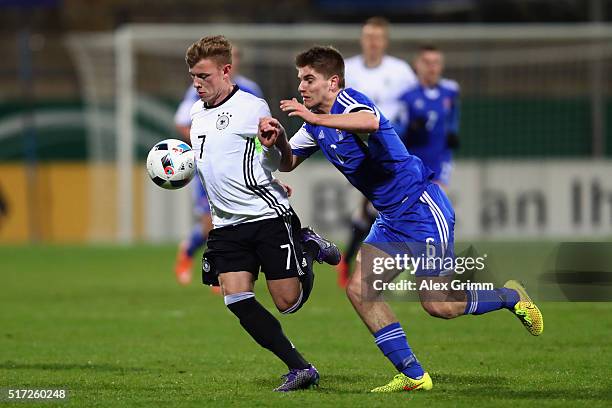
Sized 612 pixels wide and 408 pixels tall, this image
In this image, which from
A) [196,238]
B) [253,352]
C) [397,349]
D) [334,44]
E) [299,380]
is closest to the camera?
[397,349]

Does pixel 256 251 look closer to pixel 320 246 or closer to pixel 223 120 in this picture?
pixel 320 246

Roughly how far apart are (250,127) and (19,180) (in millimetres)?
14773

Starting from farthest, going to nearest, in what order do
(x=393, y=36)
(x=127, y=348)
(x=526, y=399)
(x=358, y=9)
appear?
(x=358, y=9), (x=393, y=36), (x=127, y=348), (x=526, y=399)

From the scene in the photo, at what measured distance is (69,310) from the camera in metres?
11.3

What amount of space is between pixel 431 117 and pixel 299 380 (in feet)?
23.1

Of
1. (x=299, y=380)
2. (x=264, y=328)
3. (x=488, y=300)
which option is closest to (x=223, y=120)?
(x=264, y=328)

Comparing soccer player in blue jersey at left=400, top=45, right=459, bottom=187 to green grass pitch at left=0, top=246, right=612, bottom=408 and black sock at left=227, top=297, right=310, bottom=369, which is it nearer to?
green grass pitch at left=0, top=246, right=612, bottom=408

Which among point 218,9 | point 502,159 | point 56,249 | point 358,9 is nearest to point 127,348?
point 56,249

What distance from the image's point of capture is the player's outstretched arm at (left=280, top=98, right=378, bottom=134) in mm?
6152

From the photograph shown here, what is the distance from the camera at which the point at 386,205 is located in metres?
6.83

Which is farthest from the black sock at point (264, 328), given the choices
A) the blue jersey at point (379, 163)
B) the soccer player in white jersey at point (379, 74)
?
the soccer player in white jersey at point (379, 74)

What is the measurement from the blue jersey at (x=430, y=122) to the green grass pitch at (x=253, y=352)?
1.84 m

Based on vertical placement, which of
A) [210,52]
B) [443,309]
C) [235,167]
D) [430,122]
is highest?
[210,52]

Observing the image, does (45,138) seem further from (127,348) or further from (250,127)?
(250,127)
